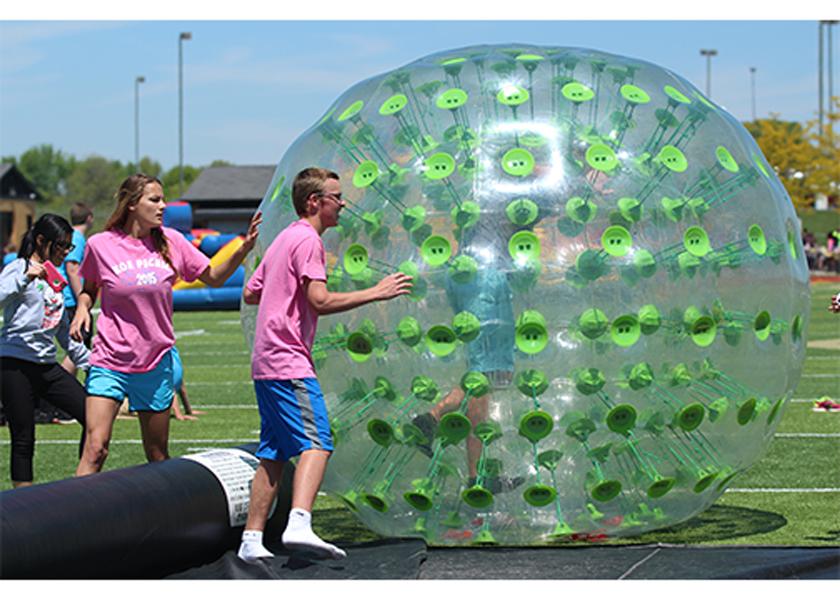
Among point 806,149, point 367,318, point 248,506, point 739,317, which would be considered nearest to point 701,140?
point 739,317

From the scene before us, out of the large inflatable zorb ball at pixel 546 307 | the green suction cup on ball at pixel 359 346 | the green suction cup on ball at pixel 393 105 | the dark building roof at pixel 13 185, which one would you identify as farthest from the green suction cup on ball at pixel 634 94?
the dark building roof at pixel 13 185

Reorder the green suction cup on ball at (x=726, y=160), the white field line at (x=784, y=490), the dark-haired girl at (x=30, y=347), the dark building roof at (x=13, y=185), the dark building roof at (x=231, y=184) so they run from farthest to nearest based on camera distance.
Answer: the dark building roof at (x=13, y=185), the dark building roof at (x=231, y=184), the white field line at (x=784, y=490), the dark-haired girl at (x=30, y=347), the green suction cup on ball at (x=726, y=160)

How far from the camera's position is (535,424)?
5617 mm

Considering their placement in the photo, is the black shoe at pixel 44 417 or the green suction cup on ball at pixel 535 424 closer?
the green suction cup on ball at pixel 535 424

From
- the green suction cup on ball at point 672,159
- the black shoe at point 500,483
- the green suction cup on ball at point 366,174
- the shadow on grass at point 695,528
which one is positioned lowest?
the shadow on grass at point 695,528

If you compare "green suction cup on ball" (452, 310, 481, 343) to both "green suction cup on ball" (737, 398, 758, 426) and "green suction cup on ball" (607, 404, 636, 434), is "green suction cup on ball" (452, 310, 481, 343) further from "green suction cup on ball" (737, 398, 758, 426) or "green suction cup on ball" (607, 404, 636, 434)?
"green suction cup on ball" (737, 398, 758, 426)

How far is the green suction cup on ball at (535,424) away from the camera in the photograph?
5605 millimetres

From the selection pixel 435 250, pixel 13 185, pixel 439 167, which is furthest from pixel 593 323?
pixel 13 185

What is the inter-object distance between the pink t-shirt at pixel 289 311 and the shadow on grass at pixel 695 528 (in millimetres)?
1199

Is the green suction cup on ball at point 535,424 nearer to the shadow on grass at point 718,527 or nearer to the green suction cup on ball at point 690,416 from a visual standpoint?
the green suction cup on ball at point 690,416

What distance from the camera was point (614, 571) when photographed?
5.50m

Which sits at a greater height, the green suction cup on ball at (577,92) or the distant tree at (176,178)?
the distant tree at (176,178)

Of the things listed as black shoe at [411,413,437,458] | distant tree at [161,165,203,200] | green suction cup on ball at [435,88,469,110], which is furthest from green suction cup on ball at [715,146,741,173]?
distant tree at [161,165,203,200]

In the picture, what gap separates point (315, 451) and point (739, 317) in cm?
195
